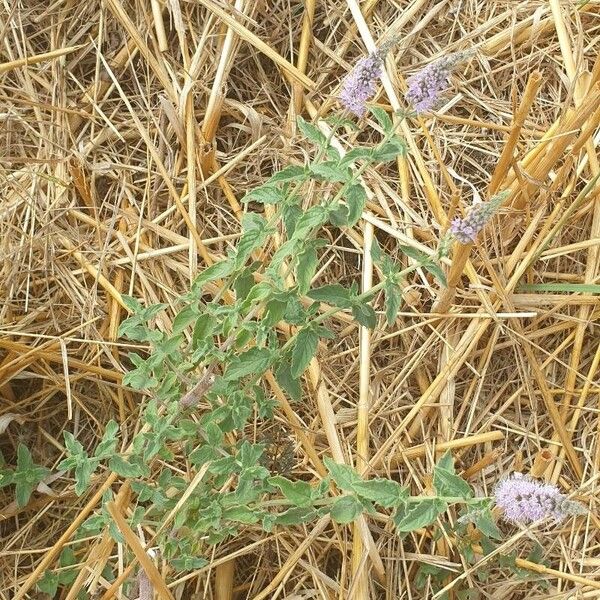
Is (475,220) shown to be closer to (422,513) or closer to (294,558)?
(422,513)

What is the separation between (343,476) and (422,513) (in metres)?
0.17

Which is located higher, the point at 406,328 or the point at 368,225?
the point at 368,225

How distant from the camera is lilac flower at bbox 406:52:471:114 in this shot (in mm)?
1531

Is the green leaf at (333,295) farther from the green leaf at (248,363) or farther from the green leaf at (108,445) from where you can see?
the green leaf at (108,445)

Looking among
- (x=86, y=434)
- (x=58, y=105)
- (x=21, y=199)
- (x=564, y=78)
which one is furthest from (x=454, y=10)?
(x=86, y=434)

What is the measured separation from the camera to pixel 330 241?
2.27 meters

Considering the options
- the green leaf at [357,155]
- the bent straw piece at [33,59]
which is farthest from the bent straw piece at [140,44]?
the green leaf at [357,155]

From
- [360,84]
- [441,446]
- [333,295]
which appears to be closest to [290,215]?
[333,295]

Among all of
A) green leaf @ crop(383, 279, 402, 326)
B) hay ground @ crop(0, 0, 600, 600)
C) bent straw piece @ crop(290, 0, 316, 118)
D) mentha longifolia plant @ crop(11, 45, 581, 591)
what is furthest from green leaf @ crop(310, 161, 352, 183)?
bent straw piece @ crop(290, 0, 316, 118)

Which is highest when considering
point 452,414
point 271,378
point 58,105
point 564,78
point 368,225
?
point 58,105

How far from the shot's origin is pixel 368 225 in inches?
85.4

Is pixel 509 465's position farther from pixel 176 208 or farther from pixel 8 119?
pixel 8 119

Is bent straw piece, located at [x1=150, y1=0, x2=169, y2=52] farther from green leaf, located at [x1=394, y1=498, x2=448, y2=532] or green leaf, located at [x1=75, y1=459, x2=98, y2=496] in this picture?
green leaf, located at [x1=394, y1=498, x2=448, y2=532]

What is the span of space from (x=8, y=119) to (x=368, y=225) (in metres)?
1.03
